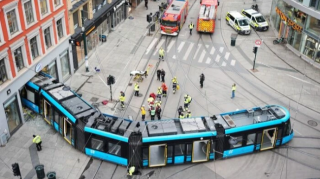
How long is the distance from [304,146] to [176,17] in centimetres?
2495

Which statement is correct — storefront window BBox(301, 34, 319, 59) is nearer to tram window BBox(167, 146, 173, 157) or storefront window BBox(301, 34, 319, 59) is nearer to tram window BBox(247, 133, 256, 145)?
tram window BBox(247, 133, 256, 145)

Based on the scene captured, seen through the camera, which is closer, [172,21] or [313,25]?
[313,25]

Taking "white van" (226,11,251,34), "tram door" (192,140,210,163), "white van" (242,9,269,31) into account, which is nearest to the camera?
"tram door" (192,140,210,163)

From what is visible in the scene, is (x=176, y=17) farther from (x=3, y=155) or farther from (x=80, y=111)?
(x=3, y=155)

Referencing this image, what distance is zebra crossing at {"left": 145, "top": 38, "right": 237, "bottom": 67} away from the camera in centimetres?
4262

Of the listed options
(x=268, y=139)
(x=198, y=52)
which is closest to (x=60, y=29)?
(x=198, y=52)

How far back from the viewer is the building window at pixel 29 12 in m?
29.6

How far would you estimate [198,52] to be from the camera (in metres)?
44.7

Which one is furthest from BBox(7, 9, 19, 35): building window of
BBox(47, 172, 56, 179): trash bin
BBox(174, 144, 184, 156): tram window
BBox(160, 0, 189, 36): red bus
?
BBox(160, 0, 189, 36): red bus

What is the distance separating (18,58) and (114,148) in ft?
36.2

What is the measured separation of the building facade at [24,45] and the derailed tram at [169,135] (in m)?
3.75

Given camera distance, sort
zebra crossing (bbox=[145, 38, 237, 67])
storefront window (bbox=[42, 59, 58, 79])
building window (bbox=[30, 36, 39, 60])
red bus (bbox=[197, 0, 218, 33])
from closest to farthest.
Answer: building window (bbox=[30, 36, 39, 60])
storefront window (bbox=[42, 59, 58, 79])
zebra crossing (bbox=[145, 38, 237, 67])
red bus (bbox=[197, 0, 218, 33])

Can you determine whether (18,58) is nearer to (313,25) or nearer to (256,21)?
(313,25)

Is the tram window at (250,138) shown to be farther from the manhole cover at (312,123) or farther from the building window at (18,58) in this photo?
the building window at (18,58)
